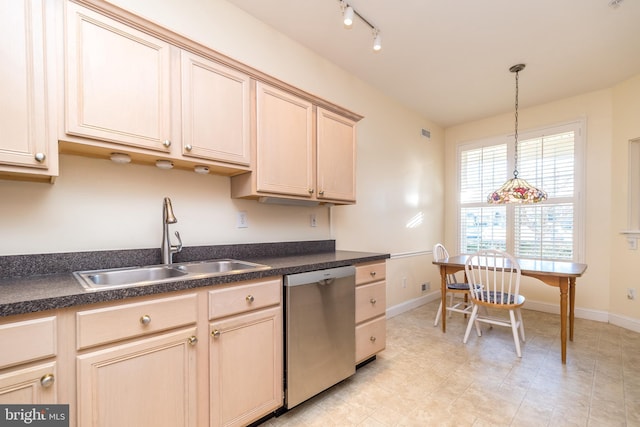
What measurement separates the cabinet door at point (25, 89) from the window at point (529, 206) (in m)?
4.77

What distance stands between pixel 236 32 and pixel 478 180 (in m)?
3.88

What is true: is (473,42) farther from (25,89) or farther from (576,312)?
(576,312)

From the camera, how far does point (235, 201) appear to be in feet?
7.13

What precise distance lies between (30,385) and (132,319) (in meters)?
0.33

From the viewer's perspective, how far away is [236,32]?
7.20 ft

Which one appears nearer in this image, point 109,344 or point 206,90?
point 109,344

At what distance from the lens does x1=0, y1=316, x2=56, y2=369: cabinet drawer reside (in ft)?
3.08

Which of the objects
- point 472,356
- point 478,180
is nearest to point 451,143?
point 478,180

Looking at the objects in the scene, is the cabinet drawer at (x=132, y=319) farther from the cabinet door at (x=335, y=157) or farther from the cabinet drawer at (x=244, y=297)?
the cabinet door at (x=335, y=157)

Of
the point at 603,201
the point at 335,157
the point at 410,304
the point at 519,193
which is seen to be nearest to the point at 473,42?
the point at 519,193

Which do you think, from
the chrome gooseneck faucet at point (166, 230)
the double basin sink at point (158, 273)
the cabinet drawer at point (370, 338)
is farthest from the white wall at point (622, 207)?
the chrome gooseneck faucet at point (166, 230)

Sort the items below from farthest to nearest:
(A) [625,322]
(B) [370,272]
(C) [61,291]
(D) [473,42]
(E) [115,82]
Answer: (A) [625,322]
(D) [473,42]
(B) [370,272]
(E) [115,82]
(C) [61,291]

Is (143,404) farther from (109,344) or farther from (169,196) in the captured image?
(169,196)

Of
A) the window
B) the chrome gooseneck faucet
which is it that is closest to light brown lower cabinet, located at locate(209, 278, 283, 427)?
the chrome gooseneck faucet
